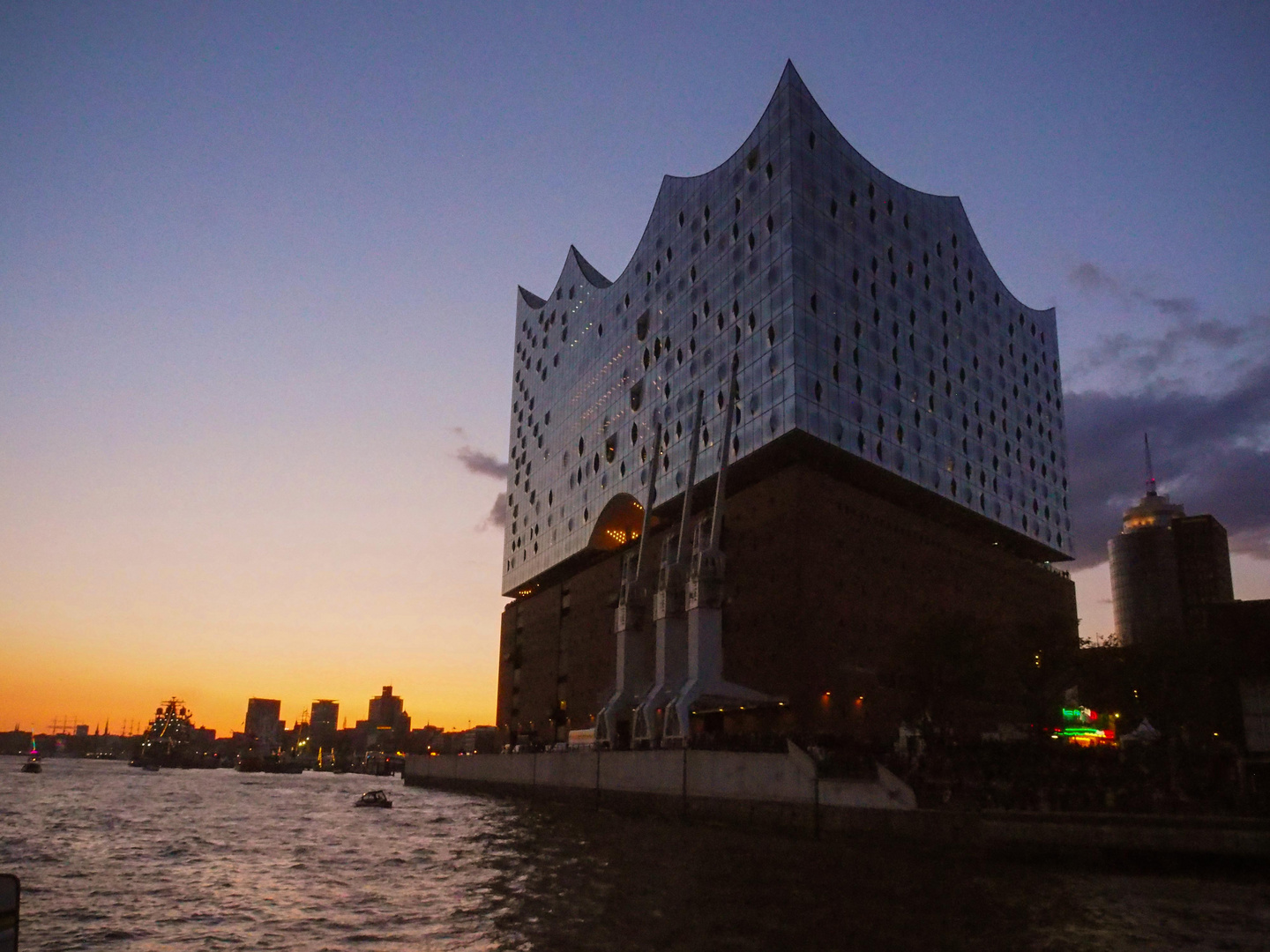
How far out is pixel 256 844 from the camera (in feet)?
161

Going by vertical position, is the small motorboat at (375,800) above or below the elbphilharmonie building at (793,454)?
below

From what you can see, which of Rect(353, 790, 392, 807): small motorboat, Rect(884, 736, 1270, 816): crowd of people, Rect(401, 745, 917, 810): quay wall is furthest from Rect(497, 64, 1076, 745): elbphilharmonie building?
Rect(353, 790, 392, 807): small motorboat

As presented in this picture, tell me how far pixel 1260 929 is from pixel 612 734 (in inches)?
2005

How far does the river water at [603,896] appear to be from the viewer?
23875 mm

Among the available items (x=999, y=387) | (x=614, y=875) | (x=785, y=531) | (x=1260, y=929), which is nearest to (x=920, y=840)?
(x=614, y=875)

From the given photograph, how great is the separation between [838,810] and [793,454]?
33.6 m

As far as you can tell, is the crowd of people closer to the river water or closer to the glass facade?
the river water

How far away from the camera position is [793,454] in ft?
234

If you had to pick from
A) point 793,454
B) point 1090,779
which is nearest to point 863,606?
point 793,454

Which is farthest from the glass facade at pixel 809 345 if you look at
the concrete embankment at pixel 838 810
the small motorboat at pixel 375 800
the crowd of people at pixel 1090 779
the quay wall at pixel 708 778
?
the small motorboat at pixel 375 800

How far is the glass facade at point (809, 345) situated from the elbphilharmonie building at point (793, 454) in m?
0.26

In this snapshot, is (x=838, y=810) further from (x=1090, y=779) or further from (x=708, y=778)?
(x=708, y=778)

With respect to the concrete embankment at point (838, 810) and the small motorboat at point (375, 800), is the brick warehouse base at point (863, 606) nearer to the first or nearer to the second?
the concrete embankment at point (838, 810)

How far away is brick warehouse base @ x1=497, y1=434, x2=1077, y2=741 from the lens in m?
61.2
